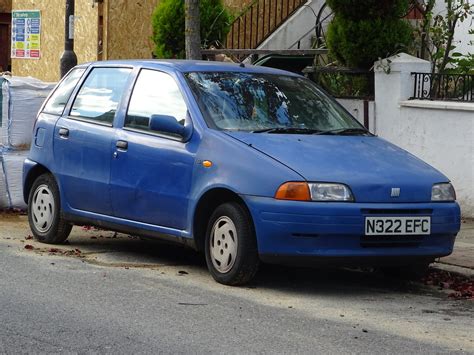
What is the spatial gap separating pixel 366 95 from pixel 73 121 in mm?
5095

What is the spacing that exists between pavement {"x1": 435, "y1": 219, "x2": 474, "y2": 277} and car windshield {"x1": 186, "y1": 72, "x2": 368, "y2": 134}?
1.32 metres

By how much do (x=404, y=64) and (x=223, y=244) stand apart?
5.66 meters

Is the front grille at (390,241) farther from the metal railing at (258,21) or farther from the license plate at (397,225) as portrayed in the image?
Result: the metal railing at (258,21)

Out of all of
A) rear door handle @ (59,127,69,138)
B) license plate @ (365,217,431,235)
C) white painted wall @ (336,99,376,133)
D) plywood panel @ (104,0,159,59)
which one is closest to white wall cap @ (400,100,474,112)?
white painted wall @ (336,99,376,133)

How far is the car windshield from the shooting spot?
941cm

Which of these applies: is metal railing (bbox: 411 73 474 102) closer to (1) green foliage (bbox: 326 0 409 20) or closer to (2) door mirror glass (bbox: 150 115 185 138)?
(1) green foliage (bbox: 326 0 409 20)

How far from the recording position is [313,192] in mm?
8422

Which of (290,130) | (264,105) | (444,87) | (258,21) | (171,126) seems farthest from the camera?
(258,21)

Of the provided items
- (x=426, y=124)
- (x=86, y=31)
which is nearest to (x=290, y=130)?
(x=426, y=124)

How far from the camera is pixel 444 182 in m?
9.02

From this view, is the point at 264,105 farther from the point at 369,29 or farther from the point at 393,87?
the point at 369,29

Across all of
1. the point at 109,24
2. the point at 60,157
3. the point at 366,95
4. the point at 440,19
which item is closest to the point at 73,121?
the point at 60,157

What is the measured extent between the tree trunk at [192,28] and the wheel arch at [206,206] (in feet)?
17.2

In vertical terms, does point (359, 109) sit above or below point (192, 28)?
below
